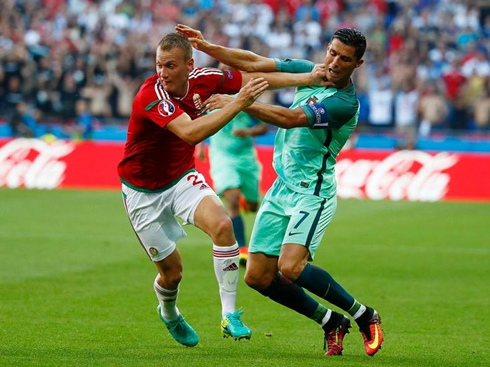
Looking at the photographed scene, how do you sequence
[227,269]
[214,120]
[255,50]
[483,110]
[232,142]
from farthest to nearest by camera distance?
[255,50] < [483,110] < [232,142] < [227,269] < [214,120]

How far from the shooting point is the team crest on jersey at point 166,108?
6.54 metres

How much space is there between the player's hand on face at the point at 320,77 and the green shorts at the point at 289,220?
845 mm

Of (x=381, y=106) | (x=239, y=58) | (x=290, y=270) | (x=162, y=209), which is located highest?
(x=239, y=58)

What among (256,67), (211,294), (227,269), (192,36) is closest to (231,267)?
(227,269)

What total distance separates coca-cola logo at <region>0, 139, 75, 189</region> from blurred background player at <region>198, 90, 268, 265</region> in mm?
8910

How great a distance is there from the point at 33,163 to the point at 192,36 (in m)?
14.2

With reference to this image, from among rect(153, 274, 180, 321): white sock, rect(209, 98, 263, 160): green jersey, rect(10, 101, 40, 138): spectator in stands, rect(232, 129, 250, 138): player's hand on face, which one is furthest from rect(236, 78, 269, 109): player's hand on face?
rect(10, 101, 40, 138): spectator in stands

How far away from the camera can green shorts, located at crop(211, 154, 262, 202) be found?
12.3 metres

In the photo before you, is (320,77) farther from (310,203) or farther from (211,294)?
(211,294)

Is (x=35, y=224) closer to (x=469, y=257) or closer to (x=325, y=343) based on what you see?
(x=469, y=257)

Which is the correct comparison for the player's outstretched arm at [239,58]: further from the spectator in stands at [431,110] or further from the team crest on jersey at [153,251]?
the spectator in stands at [431,110]

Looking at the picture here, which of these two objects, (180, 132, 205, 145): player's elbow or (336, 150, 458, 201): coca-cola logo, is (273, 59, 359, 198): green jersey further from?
(336, 150, 458, 201): coca-cola logo

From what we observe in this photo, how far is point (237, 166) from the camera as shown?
40.8 ft

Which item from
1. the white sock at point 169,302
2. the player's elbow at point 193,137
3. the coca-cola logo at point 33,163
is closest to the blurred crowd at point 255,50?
the coca-cola logo at point 33,163
